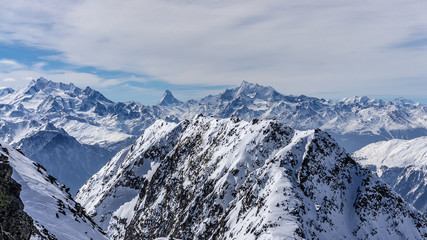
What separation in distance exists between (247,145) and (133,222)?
85.2 meters

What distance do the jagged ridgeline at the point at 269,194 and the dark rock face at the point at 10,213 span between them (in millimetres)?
51735

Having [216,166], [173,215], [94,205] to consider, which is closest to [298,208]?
[216,166]

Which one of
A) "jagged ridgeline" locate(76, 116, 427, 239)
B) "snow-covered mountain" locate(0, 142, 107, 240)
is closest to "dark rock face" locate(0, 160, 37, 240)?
"snow-covered mountain" locate(0, 142, 107, 240)

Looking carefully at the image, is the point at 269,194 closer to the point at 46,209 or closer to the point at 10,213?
the point at 46,209

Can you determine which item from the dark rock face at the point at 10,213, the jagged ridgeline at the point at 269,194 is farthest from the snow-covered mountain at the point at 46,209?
the jagged ridgeline at the point at 269,194

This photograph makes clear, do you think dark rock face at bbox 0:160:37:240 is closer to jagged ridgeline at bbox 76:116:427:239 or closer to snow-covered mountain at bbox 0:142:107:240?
snow-covered mountain at bbox 0:142:107:240

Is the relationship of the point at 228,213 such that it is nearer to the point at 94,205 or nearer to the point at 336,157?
the point at 336,157

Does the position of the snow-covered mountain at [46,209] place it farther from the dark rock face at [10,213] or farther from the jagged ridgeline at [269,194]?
the jagged ridgeline at [269,194]

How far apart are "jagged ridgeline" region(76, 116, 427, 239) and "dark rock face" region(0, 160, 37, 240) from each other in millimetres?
51735

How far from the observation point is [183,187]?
146m

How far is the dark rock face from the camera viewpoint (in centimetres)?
2016

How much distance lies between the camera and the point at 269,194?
8169 centimetres

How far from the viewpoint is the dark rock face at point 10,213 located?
794 inches

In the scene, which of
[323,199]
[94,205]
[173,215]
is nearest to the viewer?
[323,199]
